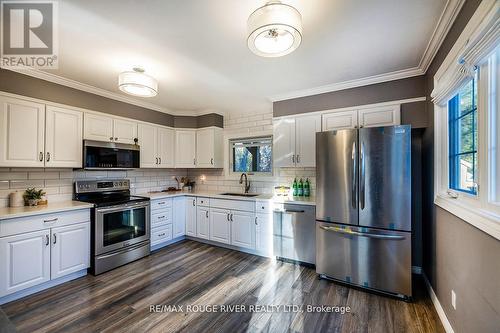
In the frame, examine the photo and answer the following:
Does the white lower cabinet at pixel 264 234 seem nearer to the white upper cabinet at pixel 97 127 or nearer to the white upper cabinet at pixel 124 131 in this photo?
the white upper cabinet at pixel 124 131

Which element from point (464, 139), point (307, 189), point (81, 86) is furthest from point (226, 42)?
point (307, 189)

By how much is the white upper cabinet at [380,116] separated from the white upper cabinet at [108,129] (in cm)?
347

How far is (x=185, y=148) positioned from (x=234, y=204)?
1674 millimetres

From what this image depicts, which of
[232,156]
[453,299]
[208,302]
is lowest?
[208,302]

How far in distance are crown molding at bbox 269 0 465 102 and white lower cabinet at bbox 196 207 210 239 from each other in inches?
87.8

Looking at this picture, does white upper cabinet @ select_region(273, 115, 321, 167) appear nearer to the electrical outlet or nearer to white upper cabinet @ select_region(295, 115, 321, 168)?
white upper cabinet @ select_region(295, 115, 321, 168)

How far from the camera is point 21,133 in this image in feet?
8.07

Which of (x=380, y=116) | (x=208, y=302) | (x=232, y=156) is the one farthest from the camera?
(x=232, y=156)

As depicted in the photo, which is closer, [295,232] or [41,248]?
[41,248]

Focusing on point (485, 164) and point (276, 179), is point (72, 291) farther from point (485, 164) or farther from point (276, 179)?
point (485, 164)

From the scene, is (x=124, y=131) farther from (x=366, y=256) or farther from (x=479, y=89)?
(x=479, y=89)

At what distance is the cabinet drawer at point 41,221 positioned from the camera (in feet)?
7.03

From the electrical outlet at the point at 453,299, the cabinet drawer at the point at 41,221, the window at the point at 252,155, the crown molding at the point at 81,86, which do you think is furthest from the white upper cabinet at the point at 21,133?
the electrical outlet at the point at 453,299

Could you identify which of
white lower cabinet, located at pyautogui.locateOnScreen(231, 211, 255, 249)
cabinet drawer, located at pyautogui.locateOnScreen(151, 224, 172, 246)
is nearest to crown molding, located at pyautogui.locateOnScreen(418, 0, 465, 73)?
white lower cabinet, located at pyautogui.locateOnScreen(231, 211, 255, 249)
